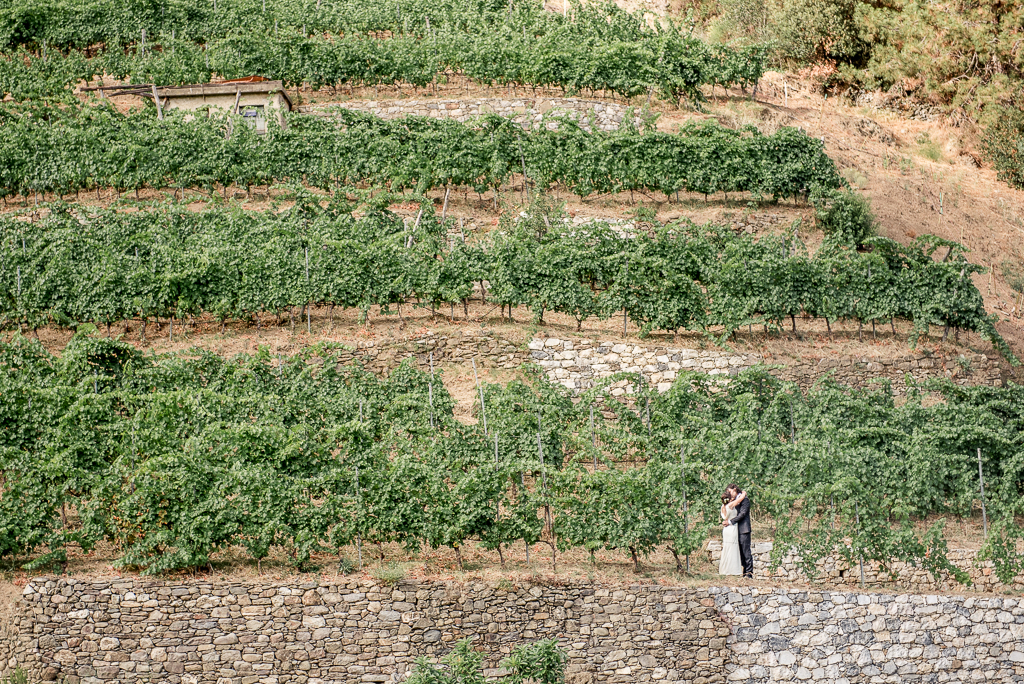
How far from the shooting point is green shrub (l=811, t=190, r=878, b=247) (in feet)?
68.8

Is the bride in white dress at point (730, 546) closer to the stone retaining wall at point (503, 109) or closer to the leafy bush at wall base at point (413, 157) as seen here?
the leafy bush at wall base at point (413, 157)

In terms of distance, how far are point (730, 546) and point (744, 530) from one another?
26cm

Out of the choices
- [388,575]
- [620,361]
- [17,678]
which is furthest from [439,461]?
[17,678]

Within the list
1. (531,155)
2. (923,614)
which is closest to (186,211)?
(531,155)

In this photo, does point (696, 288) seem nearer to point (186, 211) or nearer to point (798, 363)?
point (798, 363)

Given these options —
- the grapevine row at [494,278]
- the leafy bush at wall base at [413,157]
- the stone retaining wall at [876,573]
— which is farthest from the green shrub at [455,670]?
the leafy bush at wall base at [413,157]

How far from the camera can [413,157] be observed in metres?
22.3

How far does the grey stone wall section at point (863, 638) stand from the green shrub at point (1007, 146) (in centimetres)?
1603

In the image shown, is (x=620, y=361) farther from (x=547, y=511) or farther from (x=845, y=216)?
(x=845, y=216)

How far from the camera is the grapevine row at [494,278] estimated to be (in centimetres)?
1859

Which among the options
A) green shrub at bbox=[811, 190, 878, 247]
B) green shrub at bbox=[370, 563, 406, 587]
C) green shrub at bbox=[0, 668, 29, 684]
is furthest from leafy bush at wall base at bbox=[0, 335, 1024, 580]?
green shrub at bbox=[811, 190, 878, 247]

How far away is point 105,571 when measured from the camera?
13.4 meters

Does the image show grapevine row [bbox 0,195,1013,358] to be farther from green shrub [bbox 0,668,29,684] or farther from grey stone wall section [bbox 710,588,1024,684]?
green shrub [bbox 0,668,29,684]

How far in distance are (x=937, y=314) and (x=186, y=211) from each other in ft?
41.6
